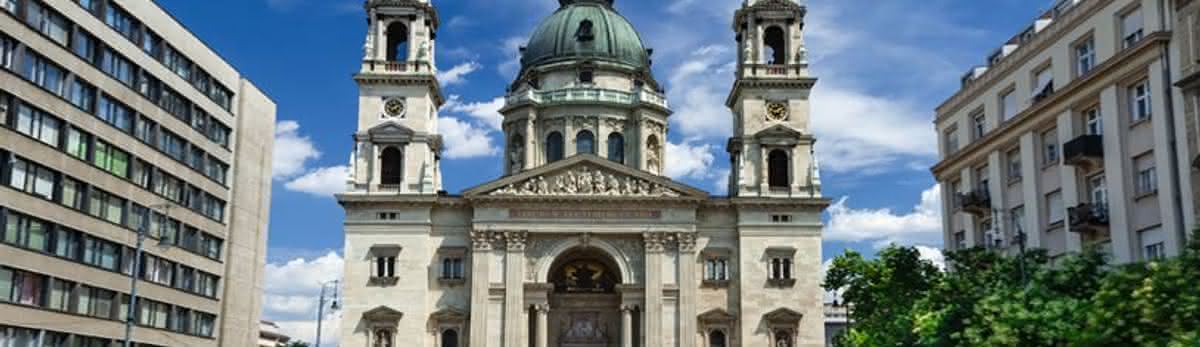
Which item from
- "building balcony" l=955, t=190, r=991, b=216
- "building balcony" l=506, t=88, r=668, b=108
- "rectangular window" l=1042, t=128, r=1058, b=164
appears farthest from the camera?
"building balcony" l=506, t=88, r=668, b=108

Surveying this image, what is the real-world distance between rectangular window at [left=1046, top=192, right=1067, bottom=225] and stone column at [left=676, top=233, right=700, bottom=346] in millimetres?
29790

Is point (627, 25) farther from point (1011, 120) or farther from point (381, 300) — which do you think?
point (1011, 120)

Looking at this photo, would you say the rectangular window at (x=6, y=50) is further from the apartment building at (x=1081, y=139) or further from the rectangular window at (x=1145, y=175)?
the rectangular window at (x=1145, y=175)

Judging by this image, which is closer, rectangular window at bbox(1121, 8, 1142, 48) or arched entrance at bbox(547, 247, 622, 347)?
rectangular window at bbox(1121, 8, 1142, 48)

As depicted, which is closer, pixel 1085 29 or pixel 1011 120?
pixel 1085 29

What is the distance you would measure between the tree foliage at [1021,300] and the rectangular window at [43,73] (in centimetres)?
3024

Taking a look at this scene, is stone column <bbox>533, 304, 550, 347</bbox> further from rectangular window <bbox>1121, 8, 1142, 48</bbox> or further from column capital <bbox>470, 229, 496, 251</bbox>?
rectangular window <bbox>1121, 8, 1142, 48</bbox>

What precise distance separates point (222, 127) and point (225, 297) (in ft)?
28.9

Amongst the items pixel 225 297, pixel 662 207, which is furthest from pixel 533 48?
pixel 225 297

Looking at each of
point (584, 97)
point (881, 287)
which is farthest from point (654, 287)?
point (881, 287)

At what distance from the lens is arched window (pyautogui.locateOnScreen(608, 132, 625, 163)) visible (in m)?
78.9

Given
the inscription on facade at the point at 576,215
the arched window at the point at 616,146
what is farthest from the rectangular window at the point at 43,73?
the arched window at the point at 616,146

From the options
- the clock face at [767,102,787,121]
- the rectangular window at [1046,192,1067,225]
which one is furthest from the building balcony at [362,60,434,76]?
the rectangular window at [1046,192,1067,225]

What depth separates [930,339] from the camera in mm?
30984
